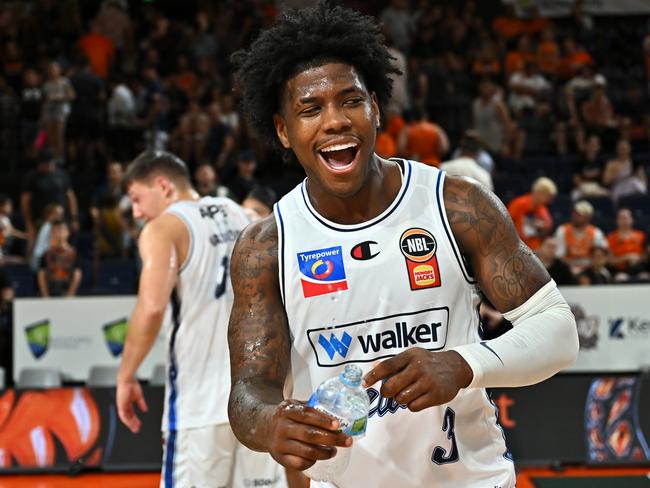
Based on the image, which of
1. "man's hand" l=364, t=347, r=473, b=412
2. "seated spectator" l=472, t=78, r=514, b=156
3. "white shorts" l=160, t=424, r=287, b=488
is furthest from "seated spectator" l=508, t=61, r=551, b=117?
"man's hand" l=364, t=347, r=473, b=412

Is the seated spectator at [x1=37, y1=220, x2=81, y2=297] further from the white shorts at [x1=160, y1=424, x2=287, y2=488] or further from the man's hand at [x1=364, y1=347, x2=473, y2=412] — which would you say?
the man's hand at [x1=364, y1=347, x2=473, y2=412]

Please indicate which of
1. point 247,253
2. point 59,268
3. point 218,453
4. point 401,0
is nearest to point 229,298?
point 218,453

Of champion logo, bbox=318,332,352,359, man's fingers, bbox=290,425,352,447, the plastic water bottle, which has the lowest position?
man's fingers, bbox=290,425,352,447

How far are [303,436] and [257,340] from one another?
2.23 feet

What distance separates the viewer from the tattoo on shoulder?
2.92 m

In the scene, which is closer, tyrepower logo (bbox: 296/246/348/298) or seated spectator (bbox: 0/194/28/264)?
tyrepower logo (bbox: 296/246/348/298)

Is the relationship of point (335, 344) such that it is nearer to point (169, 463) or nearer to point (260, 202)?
point (169, 463)

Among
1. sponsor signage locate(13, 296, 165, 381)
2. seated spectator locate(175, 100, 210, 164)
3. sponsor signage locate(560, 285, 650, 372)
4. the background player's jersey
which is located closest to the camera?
the background player's jersey

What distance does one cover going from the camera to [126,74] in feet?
48.6

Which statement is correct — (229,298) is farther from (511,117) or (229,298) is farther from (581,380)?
(511,117)

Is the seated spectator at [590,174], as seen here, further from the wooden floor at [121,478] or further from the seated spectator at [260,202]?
the seated spectator at [260,202]

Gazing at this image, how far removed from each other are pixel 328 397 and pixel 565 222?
31.8ft

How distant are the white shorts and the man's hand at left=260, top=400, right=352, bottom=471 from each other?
2.84 metres

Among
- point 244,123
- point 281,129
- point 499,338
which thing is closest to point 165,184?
point 281,129
